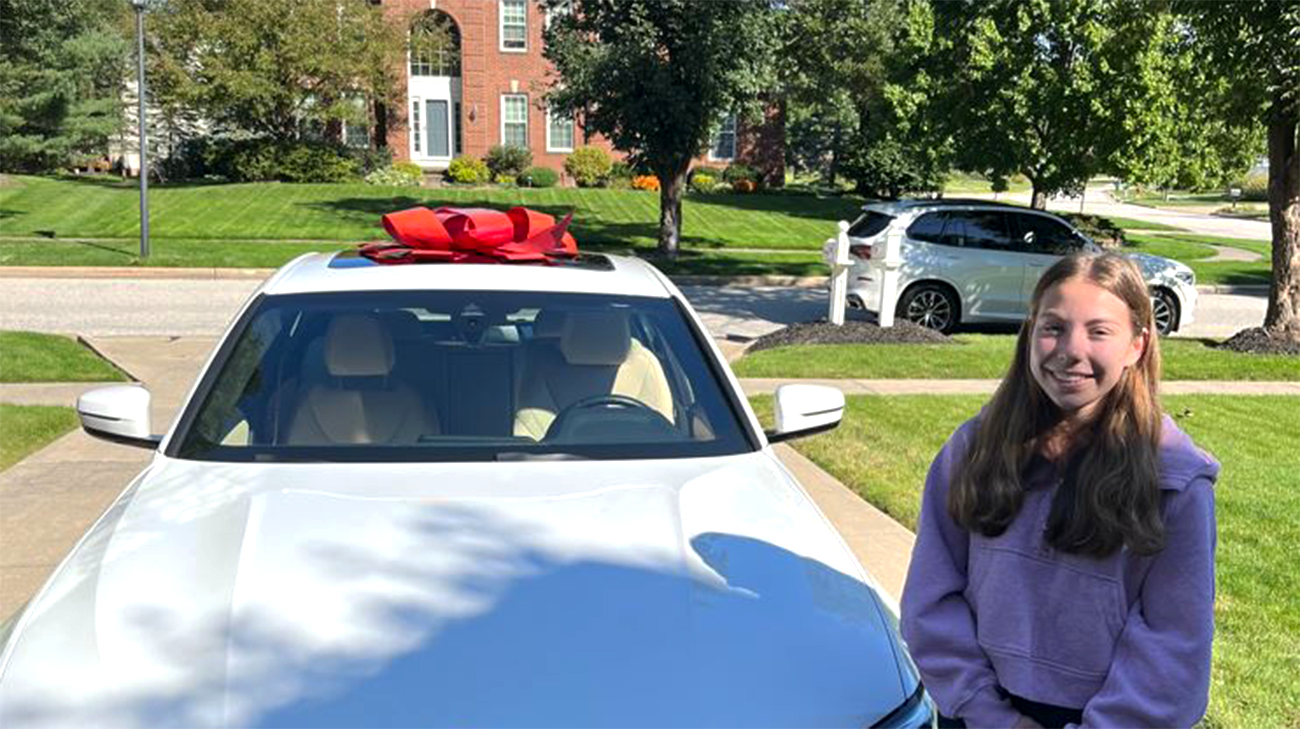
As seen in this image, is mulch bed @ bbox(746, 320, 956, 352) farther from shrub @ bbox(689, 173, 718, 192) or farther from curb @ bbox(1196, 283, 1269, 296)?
shrub @ bbox(689, 173, 718, 192)

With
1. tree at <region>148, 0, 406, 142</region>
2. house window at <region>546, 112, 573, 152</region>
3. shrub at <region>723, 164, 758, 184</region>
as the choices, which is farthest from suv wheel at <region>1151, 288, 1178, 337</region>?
house window at <region>546, 112, 573, 152</region>

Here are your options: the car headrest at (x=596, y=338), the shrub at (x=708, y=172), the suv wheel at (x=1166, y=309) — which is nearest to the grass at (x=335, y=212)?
the shrub at (x=708, y=172)

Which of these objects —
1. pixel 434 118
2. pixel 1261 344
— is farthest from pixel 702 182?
pixel 1261 344

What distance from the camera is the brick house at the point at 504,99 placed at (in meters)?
37.7

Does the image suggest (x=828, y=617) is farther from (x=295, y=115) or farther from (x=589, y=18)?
(x=295, y=115)

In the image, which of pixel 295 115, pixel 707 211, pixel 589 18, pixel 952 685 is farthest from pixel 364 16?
pixel 952 685

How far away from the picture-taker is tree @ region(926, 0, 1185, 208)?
19.2 metres

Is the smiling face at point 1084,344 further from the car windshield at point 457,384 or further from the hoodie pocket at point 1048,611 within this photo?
the car windshield at point 457,384

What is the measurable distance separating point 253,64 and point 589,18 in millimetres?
15013

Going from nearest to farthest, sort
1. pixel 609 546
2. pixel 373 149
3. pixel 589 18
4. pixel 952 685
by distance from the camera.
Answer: pixel 952 685, pixel 609 546, pixel 589 18, pixel 373 149

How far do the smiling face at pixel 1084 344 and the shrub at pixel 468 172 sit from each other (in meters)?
34.2

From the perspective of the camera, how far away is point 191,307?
13625 mm

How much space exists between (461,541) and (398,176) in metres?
32.3

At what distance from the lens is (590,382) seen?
12.0 ft
